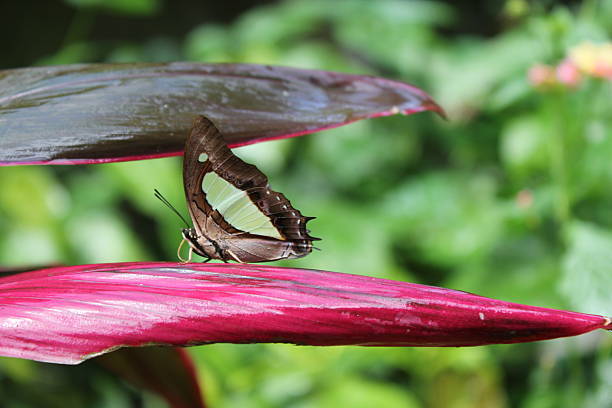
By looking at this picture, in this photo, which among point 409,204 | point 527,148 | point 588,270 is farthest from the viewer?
point 409,204

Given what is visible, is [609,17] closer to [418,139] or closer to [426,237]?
[426,237]

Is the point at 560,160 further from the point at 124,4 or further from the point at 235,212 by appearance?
the point at 124,4

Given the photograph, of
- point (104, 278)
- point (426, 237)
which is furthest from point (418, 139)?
point (104, 278)

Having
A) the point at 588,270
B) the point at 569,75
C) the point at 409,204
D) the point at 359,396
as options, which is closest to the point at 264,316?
the point at 588,270

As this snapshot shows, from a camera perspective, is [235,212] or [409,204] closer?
[235,212]

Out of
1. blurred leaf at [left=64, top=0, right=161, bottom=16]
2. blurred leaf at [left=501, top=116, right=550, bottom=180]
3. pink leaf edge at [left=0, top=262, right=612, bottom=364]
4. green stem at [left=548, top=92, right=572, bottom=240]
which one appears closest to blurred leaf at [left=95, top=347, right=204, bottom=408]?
pink leaf edge at [left=0, top=262, right=612, bottom=364]

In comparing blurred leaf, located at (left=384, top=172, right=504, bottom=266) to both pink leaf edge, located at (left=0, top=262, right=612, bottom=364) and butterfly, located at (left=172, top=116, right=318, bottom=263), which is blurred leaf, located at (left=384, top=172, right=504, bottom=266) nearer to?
butterfly, located at (left=172, top=116, right=318, bottom=263)

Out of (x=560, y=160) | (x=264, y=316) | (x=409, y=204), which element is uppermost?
(x=409, y=204)
